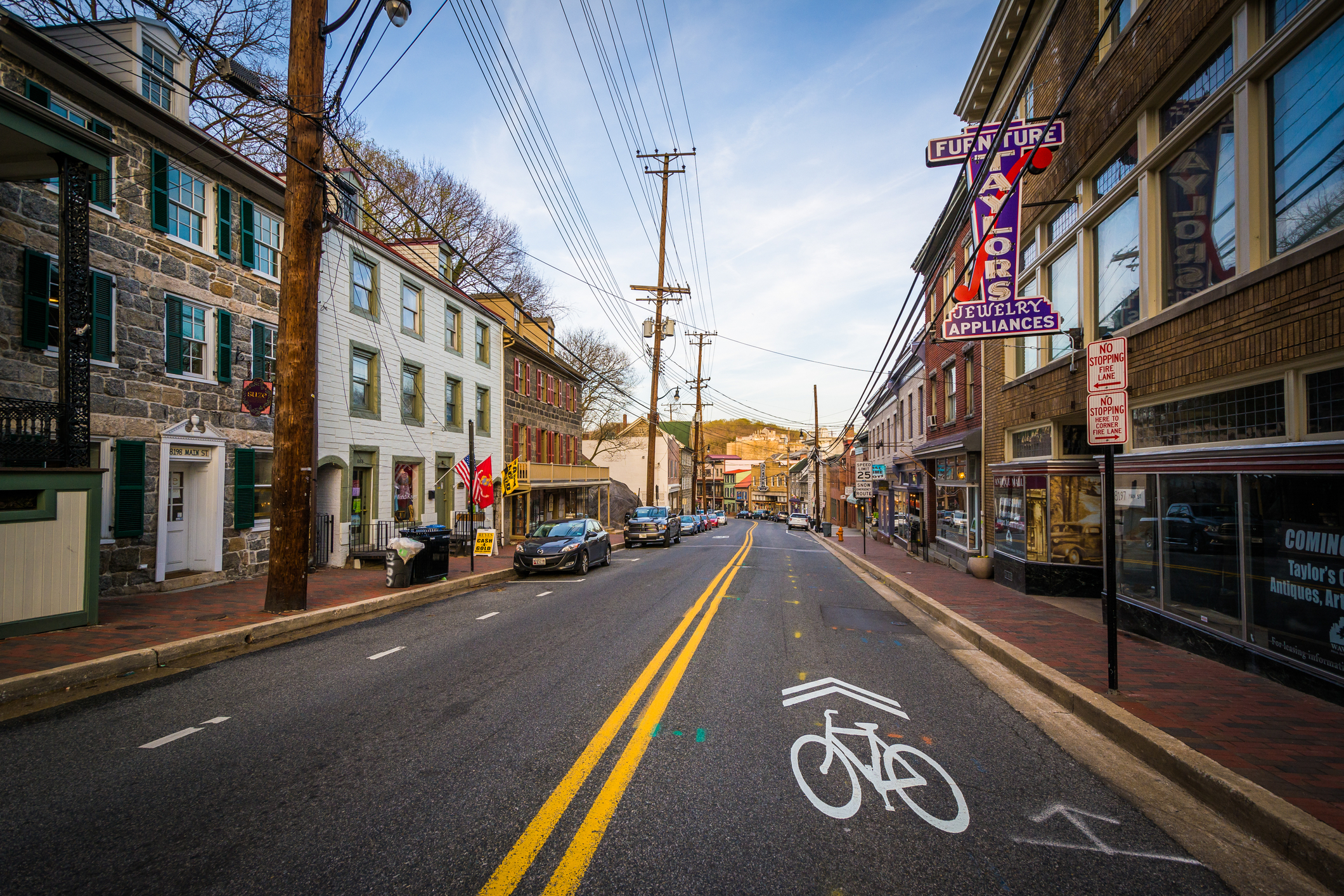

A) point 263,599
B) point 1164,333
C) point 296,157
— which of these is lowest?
point 263,599

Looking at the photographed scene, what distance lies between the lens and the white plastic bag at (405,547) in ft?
42.5

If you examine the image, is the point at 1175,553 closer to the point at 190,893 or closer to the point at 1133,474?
the point at 1133,474

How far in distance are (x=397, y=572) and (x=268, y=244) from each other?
7.99 meters

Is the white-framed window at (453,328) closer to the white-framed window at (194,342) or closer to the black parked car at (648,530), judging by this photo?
the white-framed window at (194,342)

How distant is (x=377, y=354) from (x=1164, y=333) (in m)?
17.7

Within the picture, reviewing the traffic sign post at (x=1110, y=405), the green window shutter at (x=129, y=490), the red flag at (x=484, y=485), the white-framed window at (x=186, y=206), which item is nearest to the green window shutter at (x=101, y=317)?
the green window shutter at (x=129, y=490)

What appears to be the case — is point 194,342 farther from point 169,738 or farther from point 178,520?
point 169,738

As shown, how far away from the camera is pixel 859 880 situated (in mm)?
3115

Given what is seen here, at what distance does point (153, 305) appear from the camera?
11.8 metres

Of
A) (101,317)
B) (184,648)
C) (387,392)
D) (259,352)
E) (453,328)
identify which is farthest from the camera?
(453,328)

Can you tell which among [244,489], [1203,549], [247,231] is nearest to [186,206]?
[247,231]

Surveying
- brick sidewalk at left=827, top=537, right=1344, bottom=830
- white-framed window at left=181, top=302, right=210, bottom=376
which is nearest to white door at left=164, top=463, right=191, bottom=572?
white-framed window at left=181, top=302, right=210, bottom=376

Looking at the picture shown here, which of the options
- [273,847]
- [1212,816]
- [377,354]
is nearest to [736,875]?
[273,847]

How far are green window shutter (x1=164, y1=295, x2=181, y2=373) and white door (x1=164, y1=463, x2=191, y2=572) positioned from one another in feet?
6.19
